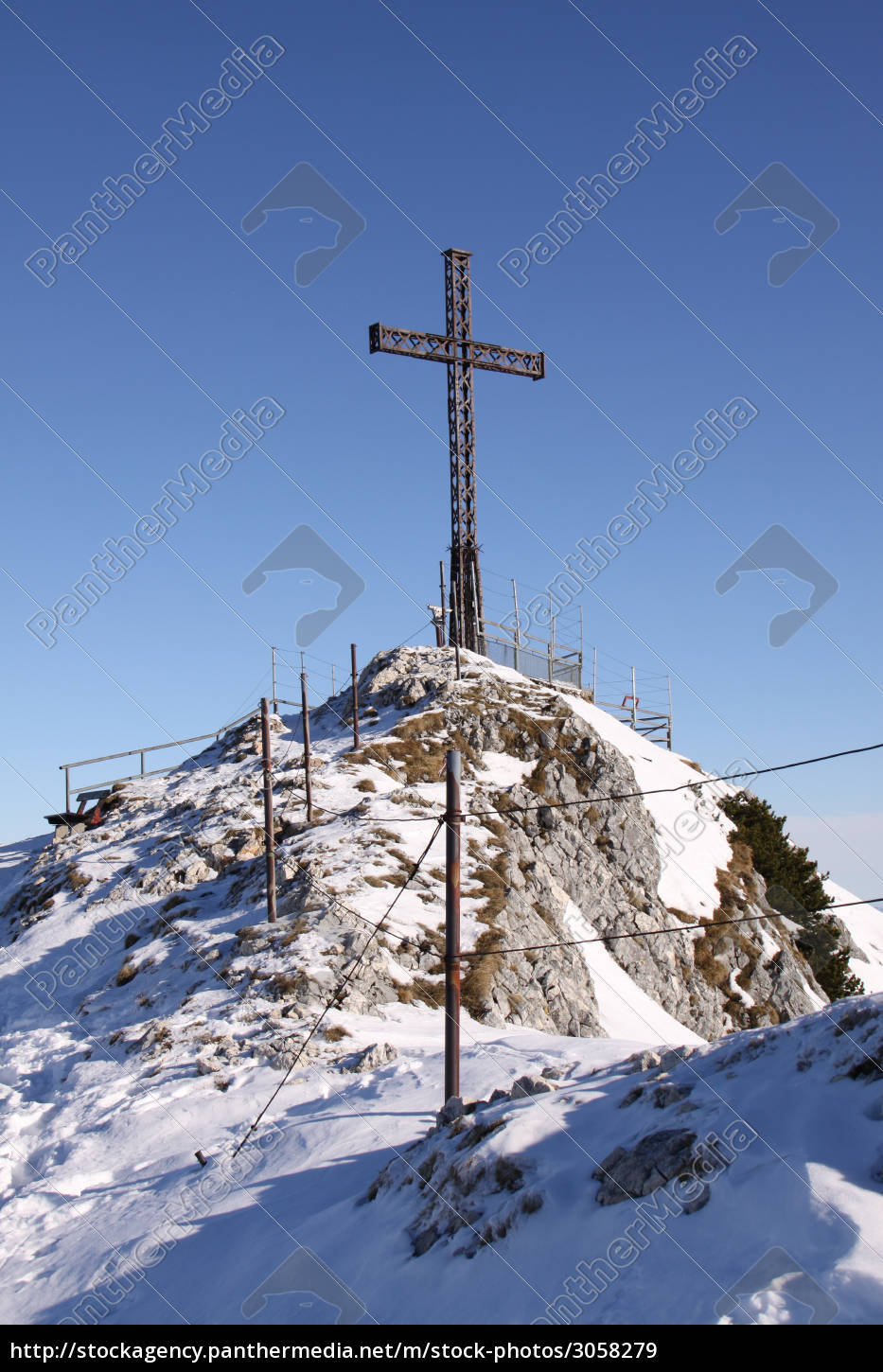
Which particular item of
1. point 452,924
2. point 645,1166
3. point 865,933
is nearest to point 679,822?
point 865,933

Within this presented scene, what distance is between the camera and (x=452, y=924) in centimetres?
1777

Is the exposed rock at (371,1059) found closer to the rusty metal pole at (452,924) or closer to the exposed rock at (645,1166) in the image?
the rusty metal pole at (452,924)

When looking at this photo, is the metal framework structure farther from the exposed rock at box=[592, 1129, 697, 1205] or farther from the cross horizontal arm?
the exposed rock at box=[592, 1129, 697, 1205]

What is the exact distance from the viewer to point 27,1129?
24.3 metres

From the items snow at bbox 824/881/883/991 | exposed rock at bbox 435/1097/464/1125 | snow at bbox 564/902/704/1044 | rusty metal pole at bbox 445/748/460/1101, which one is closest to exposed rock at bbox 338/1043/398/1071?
rusty metal pole at bbox 445/748/460/1101

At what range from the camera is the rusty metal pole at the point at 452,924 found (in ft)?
57.7

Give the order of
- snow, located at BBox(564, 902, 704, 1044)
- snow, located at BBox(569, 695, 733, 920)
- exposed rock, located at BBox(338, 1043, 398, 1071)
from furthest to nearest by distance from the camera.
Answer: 1. snow, located at BBox(569, 695, 733, 920)
2. snow, located at BBox(564, 902, 704, 1044)
3. exposed rock, located at BBox(338, 1043, 398, 1071)

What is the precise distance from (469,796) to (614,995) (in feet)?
25.6

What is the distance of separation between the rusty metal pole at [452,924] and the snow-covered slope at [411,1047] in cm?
136

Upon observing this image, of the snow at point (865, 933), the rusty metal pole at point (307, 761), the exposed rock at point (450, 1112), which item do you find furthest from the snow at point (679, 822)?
the exposed rock at point (450, 1112)

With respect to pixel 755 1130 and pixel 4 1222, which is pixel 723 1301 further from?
pixel 4 1222

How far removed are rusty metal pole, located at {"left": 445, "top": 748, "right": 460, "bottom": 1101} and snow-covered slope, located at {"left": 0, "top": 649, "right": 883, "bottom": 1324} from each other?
1.36 meters

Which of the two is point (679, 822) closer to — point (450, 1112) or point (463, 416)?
point (463, 416)

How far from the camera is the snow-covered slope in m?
12.4
